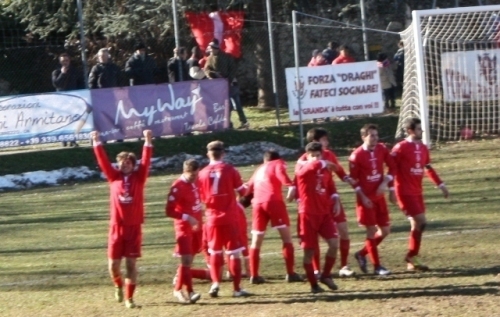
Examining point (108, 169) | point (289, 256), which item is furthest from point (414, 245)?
point (108, 169)

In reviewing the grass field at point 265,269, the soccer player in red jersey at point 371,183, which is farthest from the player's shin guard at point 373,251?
the grass field at point 265,269

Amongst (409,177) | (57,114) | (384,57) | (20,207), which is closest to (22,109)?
(57,114)

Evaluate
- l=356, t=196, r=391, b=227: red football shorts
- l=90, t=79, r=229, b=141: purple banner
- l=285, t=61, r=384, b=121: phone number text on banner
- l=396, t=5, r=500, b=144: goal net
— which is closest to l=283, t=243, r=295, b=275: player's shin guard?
l=356, t=196, r=391, b=227: red football shorts

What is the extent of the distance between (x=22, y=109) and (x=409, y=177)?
13658 millimetres

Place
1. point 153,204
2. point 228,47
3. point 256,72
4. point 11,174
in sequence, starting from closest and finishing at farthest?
point 153,204, point 11,174, point 228,47, point 256,72

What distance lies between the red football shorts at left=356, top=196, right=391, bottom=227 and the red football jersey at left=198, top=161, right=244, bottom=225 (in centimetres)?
158

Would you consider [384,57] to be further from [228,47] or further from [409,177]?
[409,177]

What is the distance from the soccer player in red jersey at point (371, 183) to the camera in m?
11.8

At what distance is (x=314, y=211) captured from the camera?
11.0 m

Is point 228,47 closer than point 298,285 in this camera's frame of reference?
No

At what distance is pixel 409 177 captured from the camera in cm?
1203

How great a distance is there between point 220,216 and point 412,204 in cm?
240

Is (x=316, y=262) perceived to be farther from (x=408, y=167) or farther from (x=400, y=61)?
(x=400, y=61)

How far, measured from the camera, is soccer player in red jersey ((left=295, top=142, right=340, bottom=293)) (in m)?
11.0
